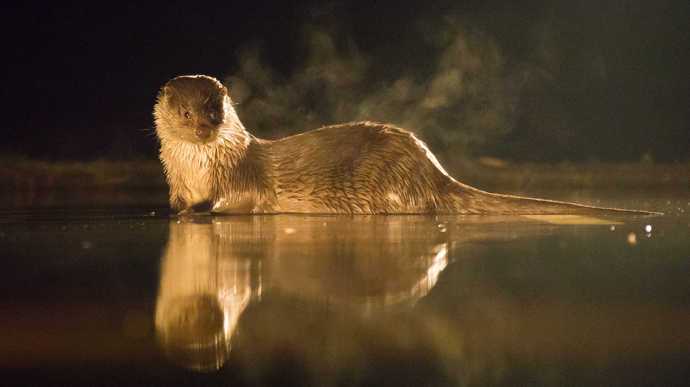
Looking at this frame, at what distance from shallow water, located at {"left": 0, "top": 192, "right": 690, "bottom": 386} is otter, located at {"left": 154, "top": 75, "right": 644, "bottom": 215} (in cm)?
144

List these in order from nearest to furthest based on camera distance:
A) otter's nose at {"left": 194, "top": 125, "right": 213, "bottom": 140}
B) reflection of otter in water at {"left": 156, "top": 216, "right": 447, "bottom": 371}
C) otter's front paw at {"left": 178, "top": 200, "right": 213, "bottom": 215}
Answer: reflection of otter in water at {"left": 156, "top": 216, "right": 447, "bottom": 371} < otter's nose at {"left": 194, "top": 125, "right": 213, "bottom": 140} < otter's front paw at {"left": 178, "top": 200, "right": 213, "bottom": 215}

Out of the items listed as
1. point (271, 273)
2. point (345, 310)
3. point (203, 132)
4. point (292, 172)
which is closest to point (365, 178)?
point (292, 172)

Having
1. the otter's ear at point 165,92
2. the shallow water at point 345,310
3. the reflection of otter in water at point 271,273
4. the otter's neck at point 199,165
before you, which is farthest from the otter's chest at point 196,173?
the shallow water at point 345,310

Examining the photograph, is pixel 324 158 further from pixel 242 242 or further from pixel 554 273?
pixel 554 273

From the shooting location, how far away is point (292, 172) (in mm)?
4176

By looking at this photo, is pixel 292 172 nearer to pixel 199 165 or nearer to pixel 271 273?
pixel 199 165

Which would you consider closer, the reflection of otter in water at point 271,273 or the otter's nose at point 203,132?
the reflection of otter in water at point 271,273

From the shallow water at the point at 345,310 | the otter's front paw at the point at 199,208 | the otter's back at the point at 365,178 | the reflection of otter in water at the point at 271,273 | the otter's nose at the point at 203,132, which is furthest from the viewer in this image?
the otter's back at the point at 365,178

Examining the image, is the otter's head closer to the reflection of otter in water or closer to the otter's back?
the otter's back

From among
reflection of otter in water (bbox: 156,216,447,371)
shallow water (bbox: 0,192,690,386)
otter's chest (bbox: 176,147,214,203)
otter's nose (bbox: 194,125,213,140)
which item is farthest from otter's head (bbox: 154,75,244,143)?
shallow water (bbox: 0,192,690,386)

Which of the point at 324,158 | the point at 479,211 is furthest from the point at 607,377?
the point at 324,158

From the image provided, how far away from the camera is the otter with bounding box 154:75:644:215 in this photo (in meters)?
4.00

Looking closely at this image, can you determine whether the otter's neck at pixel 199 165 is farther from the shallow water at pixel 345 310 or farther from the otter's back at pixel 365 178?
A: the shallow water at pixel 345 310

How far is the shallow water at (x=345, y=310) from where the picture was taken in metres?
1.04
